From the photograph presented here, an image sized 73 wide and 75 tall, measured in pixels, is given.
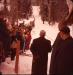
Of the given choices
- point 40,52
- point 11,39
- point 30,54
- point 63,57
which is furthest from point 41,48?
point 11,39

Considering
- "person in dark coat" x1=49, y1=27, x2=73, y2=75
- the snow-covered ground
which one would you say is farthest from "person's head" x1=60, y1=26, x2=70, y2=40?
the snow-covered ground

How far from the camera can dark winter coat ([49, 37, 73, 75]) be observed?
324 inches

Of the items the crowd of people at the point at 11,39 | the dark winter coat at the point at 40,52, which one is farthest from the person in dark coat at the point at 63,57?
the crowd of people at the point at 11,39

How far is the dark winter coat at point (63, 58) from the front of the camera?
8.23 m

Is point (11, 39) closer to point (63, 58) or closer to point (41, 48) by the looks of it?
point (41, 48)

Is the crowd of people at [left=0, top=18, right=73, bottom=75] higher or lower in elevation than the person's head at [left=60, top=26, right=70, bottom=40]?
lower

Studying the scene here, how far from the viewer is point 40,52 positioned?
836cm

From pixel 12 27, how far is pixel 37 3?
64 centimetres

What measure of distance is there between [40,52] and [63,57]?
44cm

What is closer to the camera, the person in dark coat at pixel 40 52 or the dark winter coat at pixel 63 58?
the dark winter coat at pixel 63 58

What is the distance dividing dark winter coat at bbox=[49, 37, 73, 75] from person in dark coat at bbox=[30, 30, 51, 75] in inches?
5.7

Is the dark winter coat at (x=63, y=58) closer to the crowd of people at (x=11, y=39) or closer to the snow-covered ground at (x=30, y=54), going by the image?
the snow-covered ground at (x=30, y=54)

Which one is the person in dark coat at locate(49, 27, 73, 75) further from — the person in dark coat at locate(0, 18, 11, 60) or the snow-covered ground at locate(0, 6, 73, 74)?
the person in dark coat at locate(0, 18, 11, 60)

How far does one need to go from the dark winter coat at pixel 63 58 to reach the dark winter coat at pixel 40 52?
0.14 m
